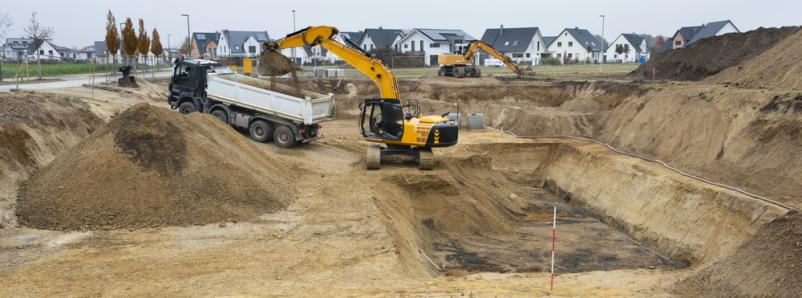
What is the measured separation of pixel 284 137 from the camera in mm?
20766

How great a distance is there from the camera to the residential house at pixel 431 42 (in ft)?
255

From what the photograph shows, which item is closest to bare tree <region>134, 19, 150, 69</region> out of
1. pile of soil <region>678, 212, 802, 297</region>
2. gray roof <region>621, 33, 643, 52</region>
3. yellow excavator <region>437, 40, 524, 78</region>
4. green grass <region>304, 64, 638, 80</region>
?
green grass <region>304, 64, 638, 80</region>

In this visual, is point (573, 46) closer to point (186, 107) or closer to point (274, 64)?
point (274, 64)

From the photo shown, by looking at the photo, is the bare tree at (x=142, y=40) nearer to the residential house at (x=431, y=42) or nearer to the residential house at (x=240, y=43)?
the residential house at (x=431, y=42)

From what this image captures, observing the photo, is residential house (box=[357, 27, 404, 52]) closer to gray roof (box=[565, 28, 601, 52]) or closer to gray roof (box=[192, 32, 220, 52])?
gray roof (box=[565, 28, 601, 52])

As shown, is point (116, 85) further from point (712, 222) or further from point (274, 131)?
point (712, 222)

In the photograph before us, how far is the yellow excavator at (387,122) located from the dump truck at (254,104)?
5.93 feet

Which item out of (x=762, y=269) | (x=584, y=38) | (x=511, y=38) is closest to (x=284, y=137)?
(x=762, y=269)

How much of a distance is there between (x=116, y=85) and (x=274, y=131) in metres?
16.6

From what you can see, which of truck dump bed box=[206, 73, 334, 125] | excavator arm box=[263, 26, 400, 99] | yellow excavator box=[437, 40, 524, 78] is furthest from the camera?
yellow excavator box=[437, 40, 524, 78]

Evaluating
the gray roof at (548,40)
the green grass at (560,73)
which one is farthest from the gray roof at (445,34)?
the green grass at (560,73)

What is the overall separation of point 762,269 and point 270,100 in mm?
14685

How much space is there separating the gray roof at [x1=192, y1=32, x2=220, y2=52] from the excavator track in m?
93.3

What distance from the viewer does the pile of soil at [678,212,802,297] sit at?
9.30 m
